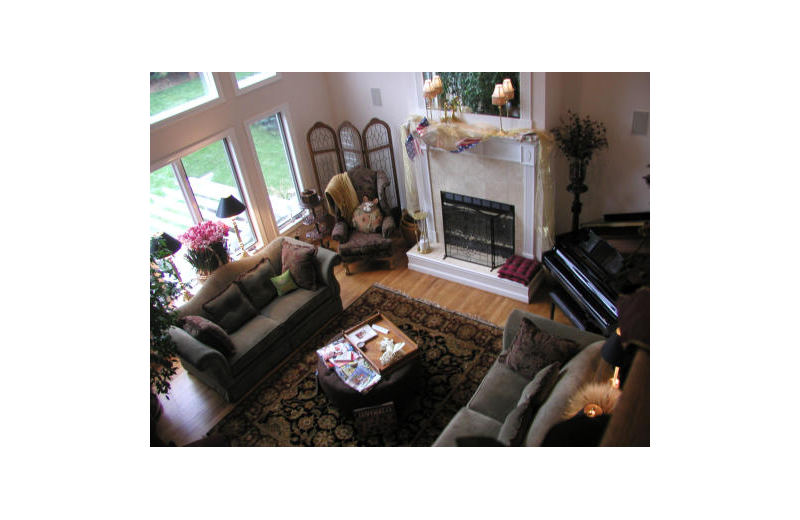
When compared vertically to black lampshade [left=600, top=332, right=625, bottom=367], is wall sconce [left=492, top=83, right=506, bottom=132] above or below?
above

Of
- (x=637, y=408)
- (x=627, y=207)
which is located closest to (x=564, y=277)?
(x=627, y=207)

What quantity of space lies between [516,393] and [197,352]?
269cm

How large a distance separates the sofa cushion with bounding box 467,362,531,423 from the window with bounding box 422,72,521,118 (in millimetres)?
2464

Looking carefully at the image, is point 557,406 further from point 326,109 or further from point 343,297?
point 326,109

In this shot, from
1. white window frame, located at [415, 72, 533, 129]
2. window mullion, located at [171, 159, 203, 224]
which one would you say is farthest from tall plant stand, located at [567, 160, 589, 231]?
window mullion, located at [171, 159, 203, 224]

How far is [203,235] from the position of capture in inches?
219

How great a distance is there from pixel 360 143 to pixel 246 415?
372 cm

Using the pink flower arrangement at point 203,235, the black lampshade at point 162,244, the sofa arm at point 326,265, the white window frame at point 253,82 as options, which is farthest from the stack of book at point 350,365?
the white window frame at point 253,82

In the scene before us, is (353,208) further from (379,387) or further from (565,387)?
(565,387)

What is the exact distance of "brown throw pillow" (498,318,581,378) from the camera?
4109mm

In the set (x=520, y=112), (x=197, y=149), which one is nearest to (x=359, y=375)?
(x=520, y=112)

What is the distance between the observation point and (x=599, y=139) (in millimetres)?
4977

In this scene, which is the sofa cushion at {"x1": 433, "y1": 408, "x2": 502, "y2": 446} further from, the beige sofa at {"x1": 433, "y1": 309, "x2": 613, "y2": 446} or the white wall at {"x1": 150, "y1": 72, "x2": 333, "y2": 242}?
the white wall at {"x1": 150, "y1": 72, "x2": 333, "y2": 242}

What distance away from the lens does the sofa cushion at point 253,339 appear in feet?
16.1
